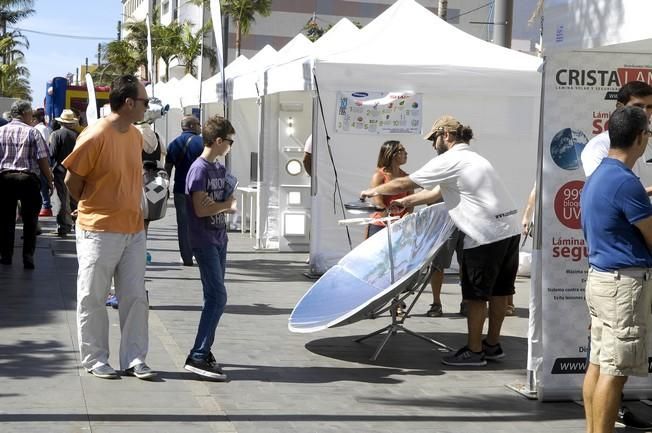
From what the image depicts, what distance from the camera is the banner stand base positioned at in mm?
7207

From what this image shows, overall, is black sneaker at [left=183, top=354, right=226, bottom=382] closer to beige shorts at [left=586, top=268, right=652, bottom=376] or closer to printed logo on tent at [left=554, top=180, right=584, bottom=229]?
printed logo on tent at [left=554, top=180, right=584, bottom=229]

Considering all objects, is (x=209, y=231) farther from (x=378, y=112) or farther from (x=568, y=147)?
(x=378, y=112)

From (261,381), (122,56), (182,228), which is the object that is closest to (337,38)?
(182,228)

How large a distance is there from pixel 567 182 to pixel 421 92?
634cm

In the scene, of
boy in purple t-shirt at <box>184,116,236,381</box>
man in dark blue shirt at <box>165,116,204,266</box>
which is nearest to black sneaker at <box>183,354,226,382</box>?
boy in purple t-shirt at <box>184,116,236,381</box>

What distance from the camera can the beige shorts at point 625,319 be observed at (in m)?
5.55

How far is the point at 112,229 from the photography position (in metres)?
7.14

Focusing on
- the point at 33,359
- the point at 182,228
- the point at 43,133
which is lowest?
the point at 33,359

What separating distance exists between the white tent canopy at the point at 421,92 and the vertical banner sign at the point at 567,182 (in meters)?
6.11

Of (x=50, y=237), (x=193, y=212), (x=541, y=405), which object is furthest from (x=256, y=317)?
(x=50, y=237)

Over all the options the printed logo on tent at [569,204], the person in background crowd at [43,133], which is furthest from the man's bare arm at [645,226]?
the person in background crowd at [43,133]

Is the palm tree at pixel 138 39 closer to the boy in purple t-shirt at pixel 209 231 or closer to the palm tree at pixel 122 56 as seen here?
the palm tree at pixel 122 56

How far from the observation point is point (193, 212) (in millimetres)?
7414

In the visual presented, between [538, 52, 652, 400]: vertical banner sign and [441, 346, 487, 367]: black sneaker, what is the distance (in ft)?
3.96
